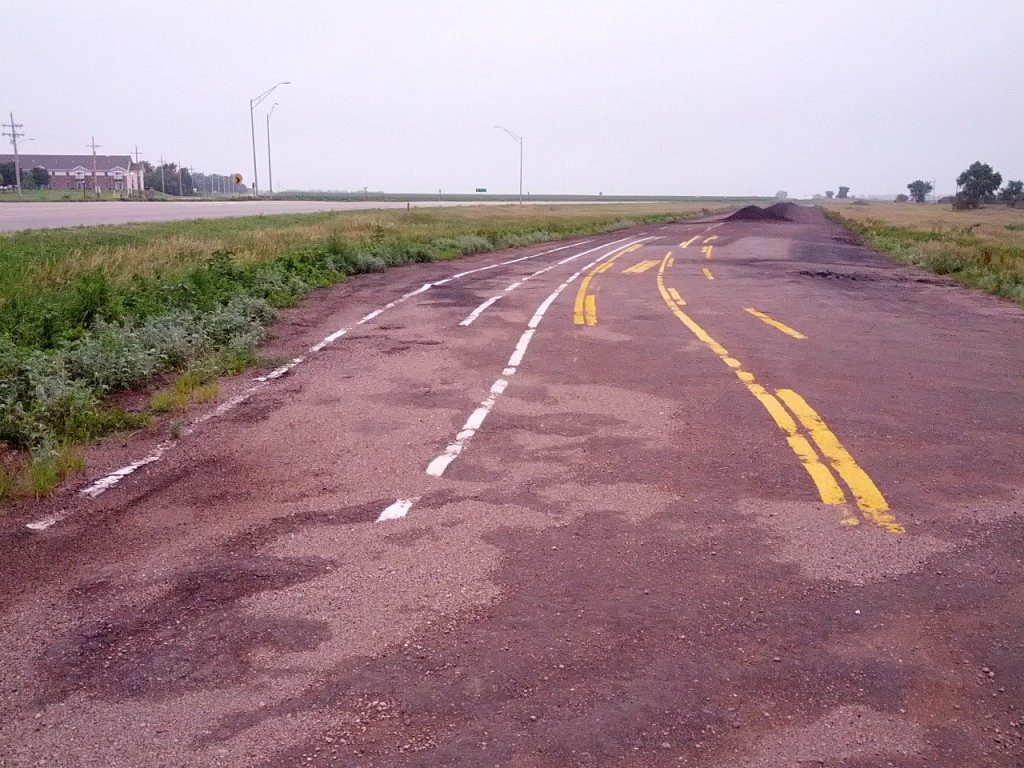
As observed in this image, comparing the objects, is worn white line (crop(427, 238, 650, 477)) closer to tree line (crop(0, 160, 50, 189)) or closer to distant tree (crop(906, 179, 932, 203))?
tree line (crop(0, 160, 50, 189))

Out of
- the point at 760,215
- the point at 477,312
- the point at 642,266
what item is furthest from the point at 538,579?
the point at 760,215

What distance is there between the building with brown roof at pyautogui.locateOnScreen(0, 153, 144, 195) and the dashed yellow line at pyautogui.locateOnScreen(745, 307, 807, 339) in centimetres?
13414

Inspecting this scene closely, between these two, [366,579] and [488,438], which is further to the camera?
[488,438]

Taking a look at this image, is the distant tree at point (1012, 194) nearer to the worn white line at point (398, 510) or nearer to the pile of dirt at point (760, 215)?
the pile of dirt at point (760, 215)

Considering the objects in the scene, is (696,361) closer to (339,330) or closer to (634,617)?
(339,330)

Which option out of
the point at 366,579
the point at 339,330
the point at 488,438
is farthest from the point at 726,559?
the point at 339,330

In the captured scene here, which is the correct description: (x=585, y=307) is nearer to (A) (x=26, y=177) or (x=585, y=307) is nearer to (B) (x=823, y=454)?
(B) (x=823, y=454)

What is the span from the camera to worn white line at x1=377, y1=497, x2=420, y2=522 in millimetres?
5593

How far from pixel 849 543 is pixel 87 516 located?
4912mm

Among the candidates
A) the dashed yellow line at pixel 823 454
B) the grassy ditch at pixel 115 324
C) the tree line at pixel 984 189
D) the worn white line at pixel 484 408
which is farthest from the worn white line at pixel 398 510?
the tree line at pixel 984 189

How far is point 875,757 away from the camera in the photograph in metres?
3.28

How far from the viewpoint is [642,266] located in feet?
83.8

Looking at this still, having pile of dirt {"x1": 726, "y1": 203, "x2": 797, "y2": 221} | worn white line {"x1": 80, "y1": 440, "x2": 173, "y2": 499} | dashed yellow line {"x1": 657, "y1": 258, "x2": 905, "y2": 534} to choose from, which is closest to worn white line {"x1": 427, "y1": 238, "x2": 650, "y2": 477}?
worn white line {"x1": 80, "y1": 440, "x2": 173, "y2": 499}

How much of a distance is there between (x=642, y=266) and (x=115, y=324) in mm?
17346
